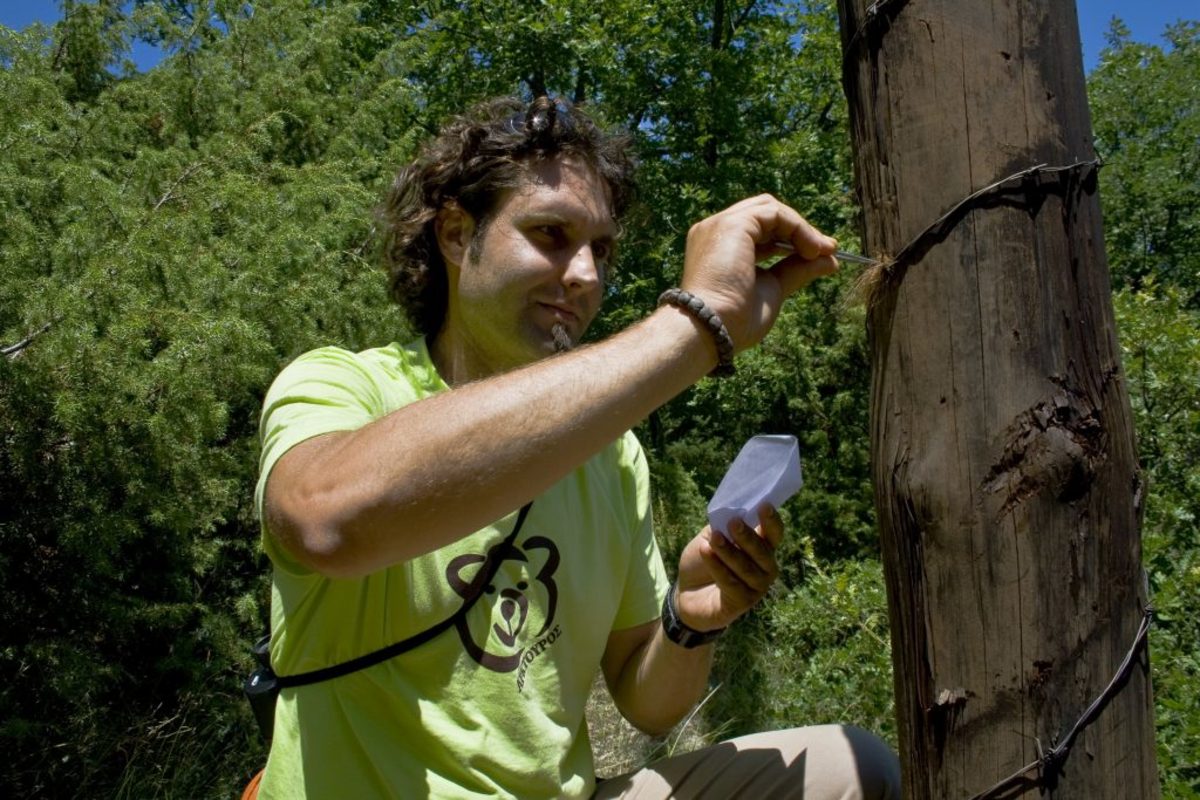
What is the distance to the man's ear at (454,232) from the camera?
230cm

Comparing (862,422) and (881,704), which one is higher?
(862,422)

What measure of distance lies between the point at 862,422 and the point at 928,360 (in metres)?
6.53

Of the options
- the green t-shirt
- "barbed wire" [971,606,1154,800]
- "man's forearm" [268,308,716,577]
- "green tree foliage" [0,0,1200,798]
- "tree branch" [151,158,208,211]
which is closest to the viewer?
"man's forearm" [268,308,716,577]

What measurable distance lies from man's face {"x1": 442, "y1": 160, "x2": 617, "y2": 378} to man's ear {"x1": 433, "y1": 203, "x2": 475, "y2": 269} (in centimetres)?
4

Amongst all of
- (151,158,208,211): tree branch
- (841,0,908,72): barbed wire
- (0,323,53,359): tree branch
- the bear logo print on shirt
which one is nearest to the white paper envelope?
the bear logo print on shirt

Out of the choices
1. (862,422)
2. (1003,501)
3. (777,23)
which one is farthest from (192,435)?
(777,23)

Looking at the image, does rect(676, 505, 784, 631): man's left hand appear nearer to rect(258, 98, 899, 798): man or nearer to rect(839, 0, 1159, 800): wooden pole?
→ rect(258, 98, 899, 798): man

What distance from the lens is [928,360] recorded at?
1566 millimetres

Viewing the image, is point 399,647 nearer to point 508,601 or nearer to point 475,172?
point 508,601

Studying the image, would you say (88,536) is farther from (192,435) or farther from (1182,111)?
(1182,111)

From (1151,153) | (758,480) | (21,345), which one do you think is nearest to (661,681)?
(758,480)

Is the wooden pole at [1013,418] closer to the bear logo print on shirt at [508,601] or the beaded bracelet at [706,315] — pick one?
the beaded bracelet at [706,315]

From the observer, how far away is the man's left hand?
180cm

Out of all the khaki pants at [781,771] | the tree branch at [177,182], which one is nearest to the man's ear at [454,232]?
the khaki pants at [781,771]
